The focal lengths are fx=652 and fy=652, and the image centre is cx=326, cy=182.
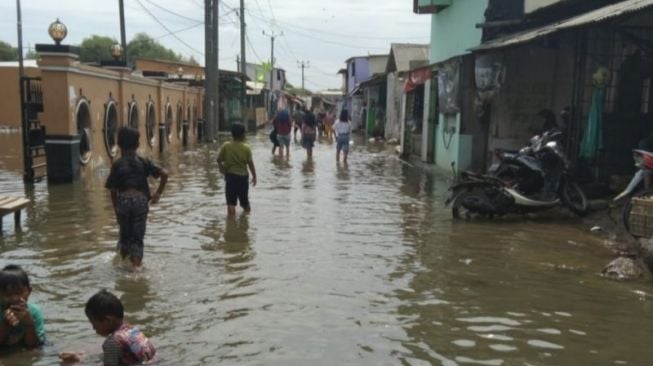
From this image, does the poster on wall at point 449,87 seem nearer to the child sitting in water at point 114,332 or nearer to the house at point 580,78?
the house at point 580,78

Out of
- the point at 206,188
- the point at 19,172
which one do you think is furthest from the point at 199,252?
the point at 19,172

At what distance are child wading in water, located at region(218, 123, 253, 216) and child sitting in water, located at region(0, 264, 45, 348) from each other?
5.36 metres

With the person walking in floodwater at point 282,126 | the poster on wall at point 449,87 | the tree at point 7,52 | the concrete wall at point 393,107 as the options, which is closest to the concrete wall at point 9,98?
the concrete wall at point 393,107

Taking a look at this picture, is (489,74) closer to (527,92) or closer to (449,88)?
(527,92)

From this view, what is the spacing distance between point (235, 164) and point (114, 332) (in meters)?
5.78

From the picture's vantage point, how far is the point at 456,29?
1731 centimetres

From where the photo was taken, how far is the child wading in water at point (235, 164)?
32.2 ft

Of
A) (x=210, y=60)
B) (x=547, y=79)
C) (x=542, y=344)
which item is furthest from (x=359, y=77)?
(x=542, y=344)

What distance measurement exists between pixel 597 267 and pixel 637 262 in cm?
44

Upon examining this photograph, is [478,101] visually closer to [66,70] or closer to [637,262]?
[637,262]

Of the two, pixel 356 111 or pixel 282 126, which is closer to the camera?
pixel 282 126

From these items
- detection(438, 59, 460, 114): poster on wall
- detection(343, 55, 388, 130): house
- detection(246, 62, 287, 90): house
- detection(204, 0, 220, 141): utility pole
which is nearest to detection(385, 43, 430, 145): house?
detection(204, 0, 220, 141): utility pole

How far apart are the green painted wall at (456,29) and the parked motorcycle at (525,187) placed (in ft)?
18.8

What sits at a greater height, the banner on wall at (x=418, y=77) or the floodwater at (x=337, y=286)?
the banner on wall at (x=418, y=77)
